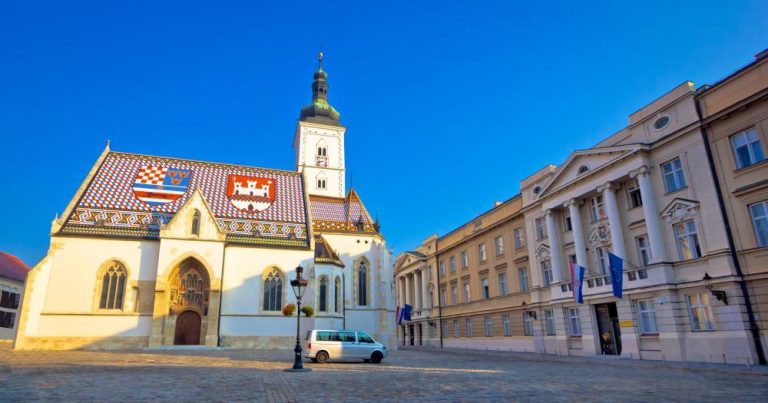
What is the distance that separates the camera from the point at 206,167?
4244cm

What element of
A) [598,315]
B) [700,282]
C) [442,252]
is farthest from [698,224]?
[442,252]

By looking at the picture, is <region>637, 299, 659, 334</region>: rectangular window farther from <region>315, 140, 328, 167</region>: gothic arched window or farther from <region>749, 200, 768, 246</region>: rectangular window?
<region>315, 140, 328, 167</region>: gothic arched window

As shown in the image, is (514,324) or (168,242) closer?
(168,242)

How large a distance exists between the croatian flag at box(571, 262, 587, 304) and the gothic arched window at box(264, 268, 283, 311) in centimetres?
2156

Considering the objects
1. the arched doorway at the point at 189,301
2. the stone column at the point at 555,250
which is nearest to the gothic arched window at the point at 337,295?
the arched doorway at the point at 189,301

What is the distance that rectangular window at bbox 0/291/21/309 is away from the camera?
5438 centimetres

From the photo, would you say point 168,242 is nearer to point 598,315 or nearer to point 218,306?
point 218,306

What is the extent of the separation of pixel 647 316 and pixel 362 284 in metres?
24.0

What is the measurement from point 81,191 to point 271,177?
49.7 ft

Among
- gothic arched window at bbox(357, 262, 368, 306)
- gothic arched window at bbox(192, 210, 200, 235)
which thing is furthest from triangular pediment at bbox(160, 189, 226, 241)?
gothic arched window at bbox(357, 262, 368, 306)

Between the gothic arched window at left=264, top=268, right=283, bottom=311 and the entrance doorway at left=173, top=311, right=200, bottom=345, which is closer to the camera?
the entrance doorway at left=173, top=311, right=200, bottom=345

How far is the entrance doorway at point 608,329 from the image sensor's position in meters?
A: 28.3

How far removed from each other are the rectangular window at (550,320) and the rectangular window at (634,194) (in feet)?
32.1

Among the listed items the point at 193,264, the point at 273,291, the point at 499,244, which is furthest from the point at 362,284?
the point at 193,264
